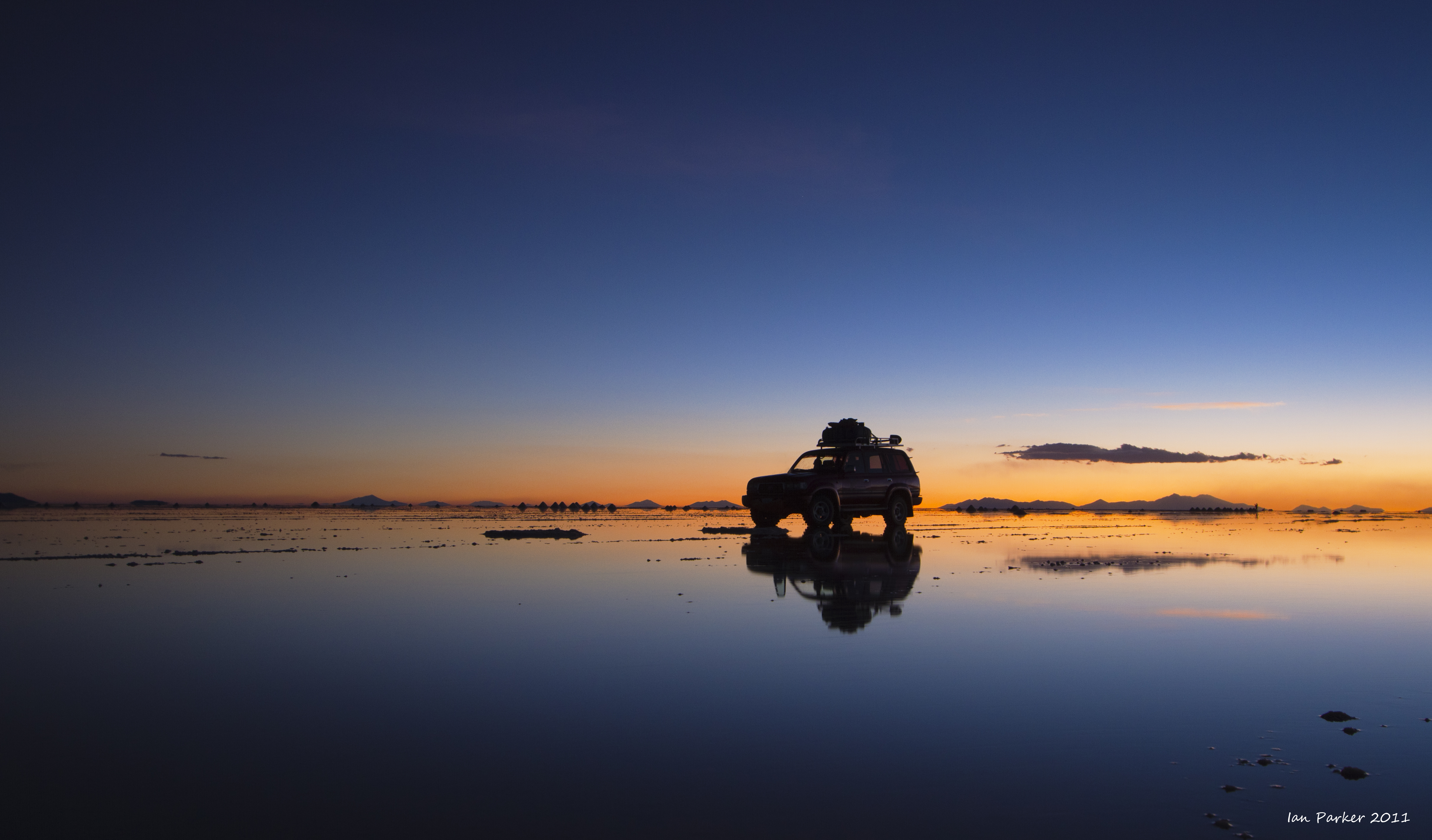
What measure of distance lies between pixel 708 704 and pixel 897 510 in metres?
22.8

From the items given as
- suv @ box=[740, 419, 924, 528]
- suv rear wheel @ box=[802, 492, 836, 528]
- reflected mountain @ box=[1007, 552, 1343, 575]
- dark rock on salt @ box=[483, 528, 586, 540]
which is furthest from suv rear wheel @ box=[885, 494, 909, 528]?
dark rock on salt @ box=[483, 528, 586, 540]

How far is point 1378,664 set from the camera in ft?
24.6

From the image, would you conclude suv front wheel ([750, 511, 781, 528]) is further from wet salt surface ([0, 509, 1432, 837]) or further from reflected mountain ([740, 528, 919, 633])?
wet salt surface ([0, 509, 1432, 837])

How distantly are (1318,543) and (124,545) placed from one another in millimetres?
33601

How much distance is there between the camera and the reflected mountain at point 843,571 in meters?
→ 10.7

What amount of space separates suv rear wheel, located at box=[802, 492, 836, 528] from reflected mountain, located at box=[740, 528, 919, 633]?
432 mm

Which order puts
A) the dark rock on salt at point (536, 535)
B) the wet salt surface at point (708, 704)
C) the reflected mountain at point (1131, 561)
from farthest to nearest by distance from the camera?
the dark rock on salt at point (536, 535) < the reflected mountain at point (1131, 561) < the wet salt surface at point (708, 704)

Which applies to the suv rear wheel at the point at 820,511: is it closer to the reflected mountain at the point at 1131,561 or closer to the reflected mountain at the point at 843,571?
the reflected mountain at the point at 843,571

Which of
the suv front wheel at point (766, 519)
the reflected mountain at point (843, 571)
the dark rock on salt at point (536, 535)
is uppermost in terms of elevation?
the suv front wheel at point (766, 519)

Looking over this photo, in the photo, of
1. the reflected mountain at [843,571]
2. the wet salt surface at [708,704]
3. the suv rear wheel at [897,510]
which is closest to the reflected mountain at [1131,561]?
the wet salt surface at [708,704]

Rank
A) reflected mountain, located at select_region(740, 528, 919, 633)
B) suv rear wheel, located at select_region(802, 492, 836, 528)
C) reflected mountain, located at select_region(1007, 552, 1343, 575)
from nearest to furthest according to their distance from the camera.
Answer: reflected mountain, located at select_region(740, 528, 919, 633) → reflected mountain, located at select_region(1007, 552, 1343, 575) → suv rear wheel, located at select_region(802, 492, 836, 528)

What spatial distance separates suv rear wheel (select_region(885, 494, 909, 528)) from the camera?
91.4 feet

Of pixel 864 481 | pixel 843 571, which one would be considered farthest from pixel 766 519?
pixel 843 571

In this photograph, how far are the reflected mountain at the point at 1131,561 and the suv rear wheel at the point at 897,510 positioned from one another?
773cm
